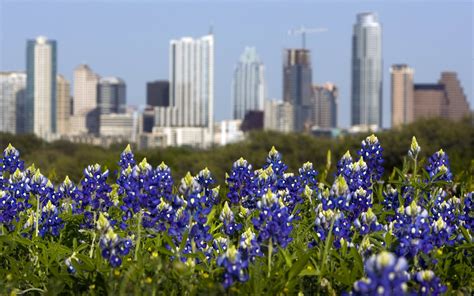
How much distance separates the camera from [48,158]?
71.2m

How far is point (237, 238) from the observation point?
21.9 feet

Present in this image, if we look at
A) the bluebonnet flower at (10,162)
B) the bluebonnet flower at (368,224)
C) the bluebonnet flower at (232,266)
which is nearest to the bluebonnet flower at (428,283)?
the bluebonnet flower at (368,224)

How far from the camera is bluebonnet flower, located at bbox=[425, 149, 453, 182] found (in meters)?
7.17

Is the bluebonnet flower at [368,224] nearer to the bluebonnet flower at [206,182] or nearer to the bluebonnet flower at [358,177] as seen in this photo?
the bluebonnet flower at [358,177]

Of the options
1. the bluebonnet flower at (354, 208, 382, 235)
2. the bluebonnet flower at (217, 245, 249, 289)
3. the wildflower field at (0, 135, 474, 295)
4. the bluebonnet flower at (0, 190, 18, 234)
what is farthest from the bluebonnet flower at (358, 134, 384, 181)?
the bluebonnet flower at (0, 190, 18, 234)

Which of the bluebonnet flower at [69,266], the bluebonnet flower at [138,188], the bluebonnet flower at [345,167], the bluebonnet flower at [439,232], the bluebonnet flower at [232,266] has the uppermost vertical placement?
the bluebonnet flower at [345,167]

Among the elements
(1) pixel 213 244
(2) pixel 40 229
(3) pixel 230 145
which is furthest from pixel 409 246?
(3) pixel 230 145

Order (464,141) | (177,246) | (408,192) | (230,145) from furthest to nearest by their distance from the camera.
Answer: (230,145) < (464,141) < (408,192) < (177,246)

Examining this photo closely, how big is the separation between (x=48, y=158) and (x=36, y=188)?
66.0 metres

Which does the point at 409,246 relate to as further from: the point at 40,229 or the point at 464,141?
the point at 464,141

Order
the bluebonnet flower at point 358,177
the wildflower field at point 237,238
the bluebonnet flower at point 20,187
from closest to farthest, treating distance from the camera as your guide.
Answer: the wildflower field at point 237,238, the bluebonnet flower at point 358,177, the bluebonnet flower at point 20,187

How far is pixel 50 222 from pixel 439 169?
3359mm

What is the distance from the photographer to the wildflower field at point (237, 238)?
17.1ft

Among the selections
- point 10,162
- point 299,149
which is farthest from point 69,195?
point 299,149
